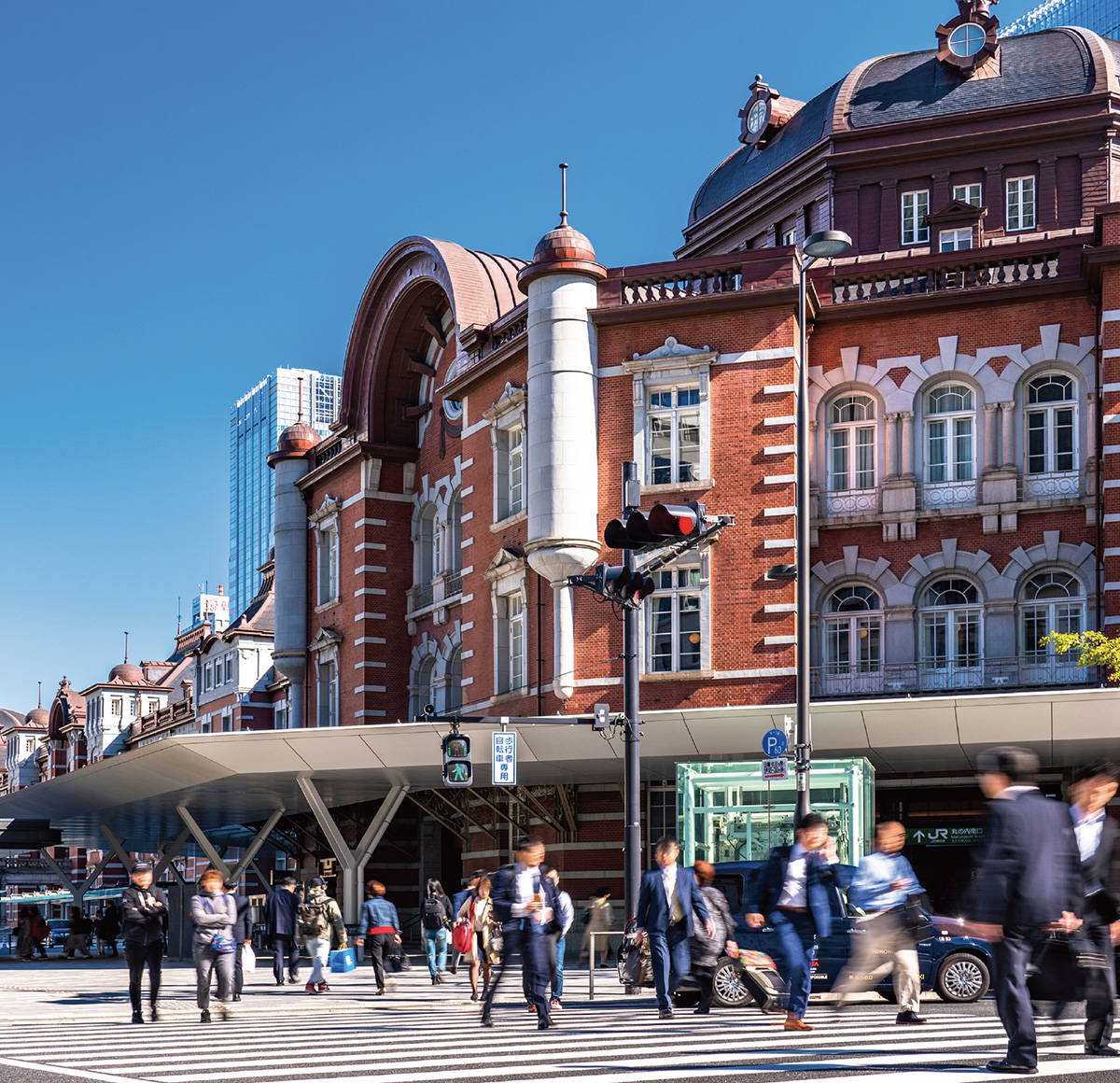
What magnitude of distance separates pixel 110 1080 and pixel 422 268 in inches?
1216

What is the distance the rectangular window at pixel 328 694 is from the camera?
42.5m

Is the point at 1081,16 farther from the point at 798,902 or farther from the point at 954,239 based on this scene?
the point at 798,902

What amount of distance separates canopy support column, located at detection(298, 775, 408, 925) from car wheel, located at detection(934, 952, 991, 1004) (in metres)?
15.6

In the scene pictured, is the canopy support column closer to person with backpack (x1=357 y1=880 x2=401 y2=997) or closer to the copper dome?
person with backpack (x1=357 y1=880 x2=401 y2=997)

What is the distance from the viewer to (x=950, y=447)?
101ft

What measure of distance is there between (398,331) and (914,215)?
519 inches

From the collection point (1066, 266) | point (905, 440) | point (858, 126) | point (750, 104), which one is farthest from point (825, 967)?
point (750, 104)

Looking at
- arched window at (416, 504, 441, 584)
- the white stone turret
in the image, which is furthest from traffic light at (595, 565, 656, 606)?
arched window at (416, 504, 441, 584)

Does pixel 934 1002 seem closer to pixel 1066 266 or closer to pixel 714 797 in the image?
pixel 714 797

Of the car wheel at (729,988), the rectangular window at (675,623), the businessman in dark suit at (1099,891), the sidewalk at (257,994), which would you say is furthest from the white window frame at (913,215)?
the businessman in dark suit at (1099,891)

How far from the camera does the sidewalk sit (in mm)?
19141

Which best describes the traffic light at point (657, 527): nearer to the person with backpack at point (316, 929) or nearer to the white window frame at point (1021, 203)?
the person with backpack at point (316, 929)

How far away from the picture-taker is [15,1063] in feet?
41.6

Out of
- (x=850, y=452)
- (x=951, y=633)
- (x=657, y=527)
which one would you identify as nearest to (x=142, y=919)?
(x=657, y=527)
